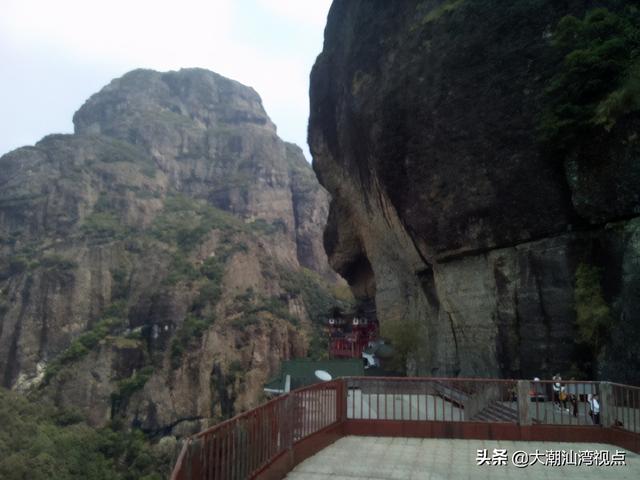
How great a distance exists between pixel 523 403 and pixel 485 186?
13493 mm

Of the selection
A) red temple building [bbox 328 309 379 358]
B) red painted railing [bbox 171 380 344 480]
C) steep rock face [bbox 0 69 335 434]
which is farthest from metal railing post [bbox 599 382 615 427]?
steep rock face [bbox 0 69 335 434]

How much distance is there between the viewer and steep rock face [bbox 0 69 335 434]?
59.0 meters

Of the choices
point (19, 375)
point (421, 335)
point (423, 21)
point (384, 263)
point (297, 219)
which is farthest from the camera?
point (297, 219)

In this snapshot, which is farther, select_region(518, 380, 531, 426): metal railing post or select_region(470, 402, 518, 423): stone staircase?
select_region(470, 402, 518, 423): stone staircase

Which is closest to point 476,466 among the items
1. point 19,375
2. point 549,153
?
point 549,153

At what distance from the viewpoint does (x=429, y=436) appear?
10906 millimetres

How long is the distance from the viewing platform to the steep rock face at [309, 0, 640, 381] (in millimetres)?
7341

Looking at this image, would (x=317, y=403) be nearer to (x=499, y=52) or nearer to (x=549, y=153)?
(x=549, y=153)

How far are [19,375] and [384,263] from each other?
165 feet

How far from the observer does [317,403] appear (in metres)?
9.82

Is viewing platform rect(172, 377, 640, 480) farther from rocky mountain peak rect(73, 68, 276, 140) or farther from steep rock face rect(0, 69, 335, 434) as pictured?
rocky mountain peak rect(73, 68, 276, 140)

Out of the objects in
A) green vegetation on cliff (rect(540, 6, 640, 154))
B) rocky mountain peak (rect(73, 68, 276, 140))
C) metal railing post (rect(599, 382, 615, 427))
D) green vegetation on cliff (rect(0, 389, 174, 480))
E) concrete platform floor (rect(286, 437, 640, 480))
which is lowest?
green vegetation on cliff (rect(0, 389, 174, 480))

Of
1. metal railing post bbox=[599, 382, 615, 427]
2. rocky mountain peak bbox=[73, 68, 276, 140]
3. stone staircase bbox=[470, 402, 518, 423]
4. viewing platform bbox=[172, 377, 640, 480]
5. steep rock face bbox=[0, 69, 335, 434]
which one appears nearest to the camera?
viewing platform bbox=[172, 377, 640, 480]

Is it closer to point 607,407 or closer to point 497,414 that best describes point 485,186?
point 497,414
